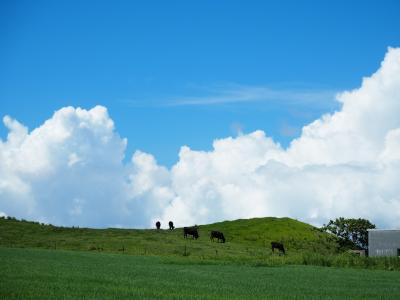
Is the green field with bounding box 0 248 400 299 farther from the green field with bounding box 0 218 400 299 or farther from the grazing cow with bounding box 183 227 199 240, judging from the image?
the grazing cow with bounding box 183 227 199 240

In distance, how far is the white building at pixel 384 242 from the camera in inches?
3772

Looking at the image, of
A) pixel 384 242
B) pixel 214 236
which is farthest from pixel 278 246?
pixel 384 242

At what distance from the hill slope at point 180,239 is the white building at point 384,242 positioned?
844 centimetres

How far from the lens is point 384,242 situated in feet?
318

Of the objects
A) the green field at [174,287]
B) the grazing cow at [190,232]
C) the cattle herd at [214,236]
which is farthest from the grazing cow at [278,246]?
the green field at [174,287]

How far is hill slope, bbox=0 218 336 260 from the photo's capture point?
3100 inches

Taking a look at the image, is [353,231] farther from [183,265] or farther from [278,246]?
[183,265]

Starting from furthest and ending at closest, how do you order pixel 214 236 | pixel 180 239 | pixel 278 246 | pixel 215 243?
pixel 214 236 < pixel 278 246 < pixel 215 243 < pixel 180 239

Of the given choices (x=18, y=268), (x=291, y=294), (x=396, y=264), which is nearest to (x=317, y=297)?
(x=291, y=294)

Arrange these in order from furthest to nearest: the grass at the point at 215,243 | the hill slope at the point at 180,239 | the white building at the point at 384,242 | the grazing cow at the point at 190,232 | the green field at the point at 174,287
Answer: the white building at the point at 384,242 < the grazing cow at the point at 190,232 < the hill slope at the point at 180,239 < the grass at the point at 215,243 < the green field at the point at 174,287

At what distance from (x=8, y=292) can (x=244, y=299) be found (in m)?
9.31

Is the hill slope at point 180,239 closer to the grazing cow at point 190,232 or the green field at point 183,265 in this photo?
the green field at point 183,265

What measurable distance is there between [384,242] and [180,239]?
1262 inches

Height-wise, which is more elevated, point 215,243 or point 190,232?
point 190,232
